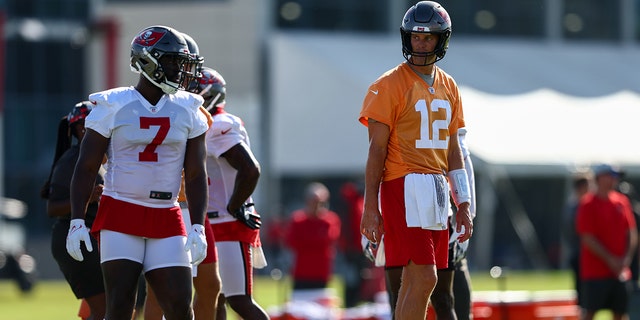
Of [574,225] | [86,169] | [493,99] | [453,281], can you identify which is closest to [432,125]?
[453,281]

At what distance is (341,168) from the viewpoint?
34.2 meters

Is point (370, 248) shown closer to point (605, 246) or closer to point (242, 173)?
point (242, 173)

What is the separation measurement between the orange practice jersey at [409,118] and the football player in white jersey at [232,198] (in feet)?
3.88

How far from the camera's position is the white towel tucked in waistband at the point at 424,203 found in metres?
8.03

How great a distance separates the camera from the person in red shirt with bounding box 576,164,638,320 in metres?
12.5

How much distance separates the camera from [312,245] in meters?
18.0

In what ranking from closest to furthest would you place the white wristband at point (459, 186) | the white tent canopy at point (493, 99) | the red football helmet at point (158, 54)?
the red football helmet at point (158, 54), the white wristband at point (459, 186), the white tent canopy at point (493, 99)

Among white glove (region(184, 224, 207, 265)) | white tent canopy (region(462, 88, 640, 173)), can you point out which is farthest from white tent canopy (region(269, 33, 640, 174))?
white glove (region(184, 224, 207, 265))

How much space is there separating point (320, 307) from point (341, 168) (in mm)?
18561

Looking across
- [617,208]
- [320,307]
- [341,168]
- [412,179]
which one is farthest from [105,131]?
[341,168]

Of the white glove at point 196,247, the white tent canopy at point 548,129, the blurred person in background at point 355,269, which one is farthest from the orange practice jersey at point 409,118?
the white tent canopy at point 548,129

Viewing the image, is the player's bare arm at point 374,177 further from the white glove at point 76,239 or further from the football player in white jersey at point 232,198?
the white glove at point 76,239

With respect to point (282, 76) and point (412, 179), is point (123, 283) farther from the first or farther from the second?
point (282, 76)

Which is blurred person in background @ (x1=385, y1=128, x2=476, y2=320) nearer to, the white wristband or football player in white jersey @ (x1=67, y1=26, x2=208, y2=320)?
the white wristband
